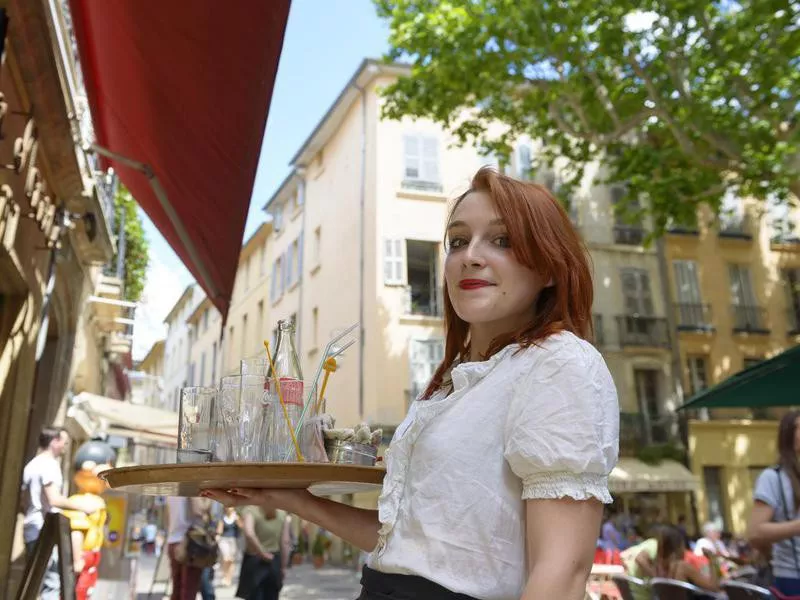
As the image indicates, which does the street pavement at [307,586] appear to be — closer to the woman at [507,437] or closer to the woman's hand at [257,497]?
the woman's hand at [257,497]

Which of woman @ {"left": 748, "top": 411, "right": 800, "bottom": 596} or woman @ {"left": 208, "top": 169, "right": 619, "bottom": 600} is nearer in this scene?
→ woman @ {"left": 208, "top": 169, "right": 619, "bottom": 600}

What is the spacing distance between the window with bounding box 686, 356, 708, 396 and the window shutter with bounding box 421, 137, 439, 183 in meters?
10.6

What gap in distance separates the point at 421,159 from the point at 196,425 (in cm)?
2269

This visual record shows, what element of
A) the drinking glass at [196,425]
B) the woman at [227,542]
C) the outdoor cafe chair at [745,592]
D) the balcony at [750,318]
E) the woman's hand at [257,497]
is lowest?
the woman at [227,542]

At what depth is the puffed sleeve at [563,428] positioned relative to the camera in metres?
1.11

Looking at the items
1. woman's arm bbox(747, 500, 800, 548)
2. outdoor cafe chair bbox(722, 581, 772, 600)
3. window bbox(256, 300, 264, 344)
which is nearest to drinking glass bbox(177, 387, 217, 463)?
woman's arm bbox(747, 500, 800, 548)

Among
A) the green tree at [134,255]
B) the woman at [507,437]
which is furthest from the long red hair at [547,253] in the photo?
the green tree at [134,255]

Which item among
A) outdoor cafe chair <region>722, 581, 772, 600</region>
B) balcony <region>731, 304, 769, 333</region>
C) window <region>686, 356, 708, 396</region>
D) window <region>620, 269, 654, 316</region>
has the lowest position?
outdoor cafe chair <region>722, 581, 772, 600</region>

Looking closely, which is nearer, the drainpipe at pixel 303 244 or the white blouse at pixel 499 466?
the white blouse at pixel 499 466

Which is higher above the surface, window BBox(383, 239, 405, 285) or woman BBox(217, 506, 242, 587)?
window BBox(383, 239, 405, 285)

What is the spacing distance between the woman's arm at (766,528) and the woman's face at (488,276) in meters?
2.48

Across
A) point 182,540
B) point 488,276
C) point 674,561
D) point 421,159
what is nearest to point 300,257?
point 421,159

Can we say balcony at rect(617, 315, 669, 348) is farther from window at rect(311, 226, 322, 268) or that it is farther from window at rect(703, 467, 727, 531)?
window at rect(311, 226, 322, 268)

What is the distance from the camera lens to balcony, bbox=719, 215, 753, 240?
2622 centimetres
